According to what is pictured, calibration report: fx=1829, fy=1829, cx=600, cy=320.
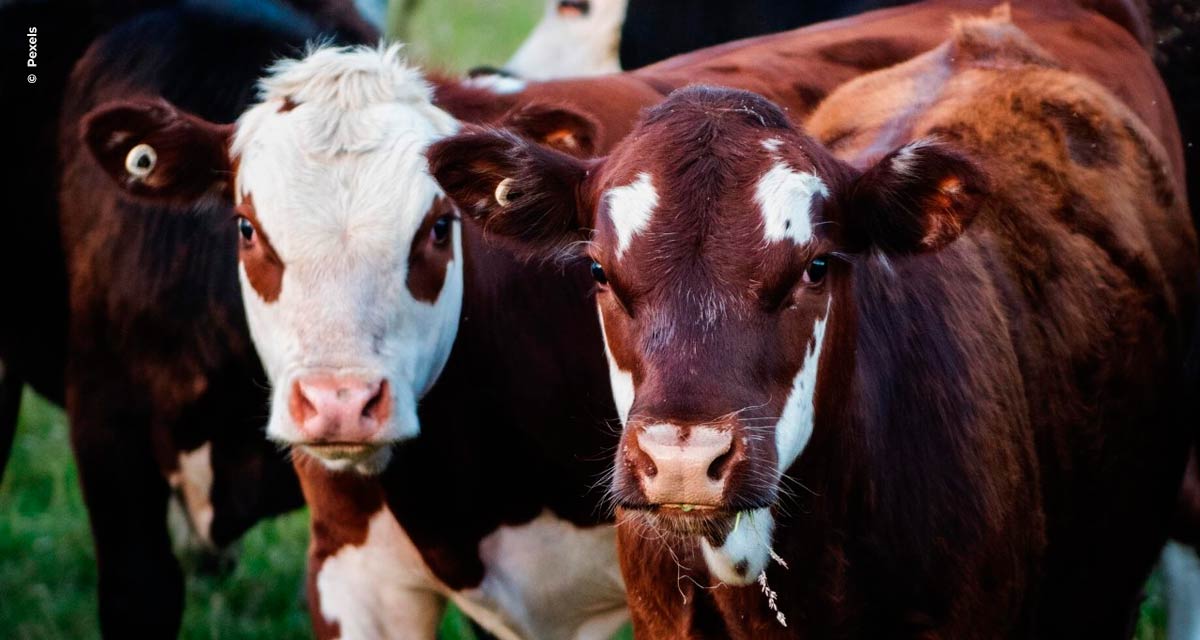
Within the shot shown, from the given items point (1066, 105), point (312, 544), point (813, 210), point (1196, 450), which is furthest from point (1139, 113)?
point (312, 544)

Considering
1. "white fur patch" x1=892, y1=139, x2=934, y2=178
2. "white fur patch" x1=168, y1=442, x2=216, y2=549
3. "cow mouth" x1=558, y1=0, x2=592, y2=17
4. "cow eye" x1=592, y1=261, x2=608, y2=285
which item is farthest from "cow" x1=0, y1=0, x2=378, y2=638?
"cow mouth" x1=558, y1=0, x2=592, y2=17

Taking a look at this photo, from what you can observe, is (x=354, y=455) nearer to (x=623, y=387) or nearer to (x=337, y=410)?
(x=337, y=410)

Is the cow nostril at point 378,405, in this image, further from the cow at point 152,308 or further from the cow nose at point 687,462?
the cow at point 152,308

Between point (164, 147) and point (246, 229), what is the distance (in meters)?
0.38

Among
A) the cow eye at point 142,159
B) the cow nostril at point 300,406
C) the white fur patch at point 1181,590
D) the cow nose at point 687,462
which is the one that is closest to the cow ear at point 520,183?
the cow nostril at point 300,406

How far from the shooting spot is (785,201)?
3301 millimetres

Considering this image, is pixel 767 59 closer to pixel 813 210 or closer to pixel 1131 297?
pixel 1131 297

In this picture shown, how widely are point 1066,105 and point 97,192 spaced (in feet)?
9.42

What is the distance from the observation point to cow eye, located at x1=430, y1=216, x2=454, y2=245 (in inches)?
171

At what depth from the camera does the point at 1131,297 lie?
4.52 metres

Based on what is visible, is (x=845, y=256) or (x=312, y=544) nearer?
(x=845, y=256)

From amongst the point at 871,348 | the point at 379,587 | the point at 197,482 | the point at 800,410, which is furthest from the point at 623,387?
the point at 197,482

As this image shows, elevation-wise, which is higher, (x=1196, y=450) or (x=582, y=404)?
→ (x=582, y=404)

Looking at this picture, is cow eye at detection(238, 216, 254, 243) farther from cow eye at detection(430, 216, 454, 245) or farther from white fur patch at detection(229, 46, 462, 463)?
cow eye at detection(430, 216, 454, 245)
